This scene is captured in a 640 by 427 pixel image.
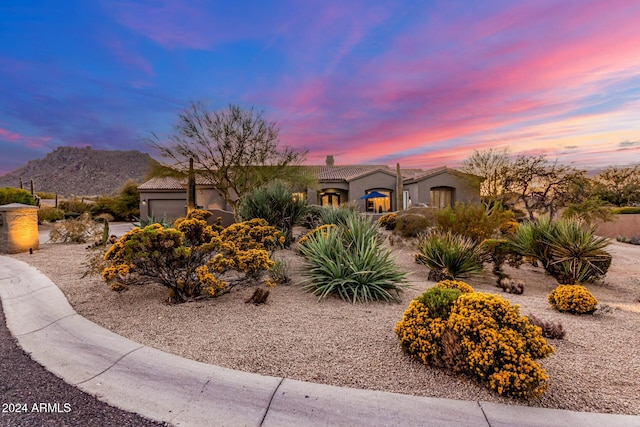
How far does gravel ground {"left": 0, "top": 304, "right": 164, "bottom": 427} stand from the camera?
2311 mm

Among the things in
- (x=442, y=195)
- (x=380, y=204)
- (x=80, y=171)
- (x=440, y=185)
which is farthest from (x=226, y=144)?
(x=80, y=171)

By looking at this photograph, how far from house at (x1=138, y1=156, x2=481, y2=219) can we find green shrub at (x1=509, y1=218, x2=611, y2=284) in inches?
743

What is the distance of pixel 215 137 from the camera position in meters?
16.6

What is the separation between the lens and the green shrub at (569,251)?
7332 millimetres

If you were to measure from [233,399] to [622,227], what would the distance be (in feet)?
80.0

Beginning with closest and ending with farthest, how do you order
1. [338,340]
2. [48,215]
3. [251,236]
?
[338,340]
[251,236]
[48,215]

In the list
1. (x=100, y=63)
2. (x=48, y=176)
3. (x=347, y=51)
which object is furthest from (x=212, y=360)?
(x=48, y=176)

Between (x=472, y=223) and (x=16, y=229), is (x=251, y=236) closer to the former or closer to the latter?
(x=472, y=223)

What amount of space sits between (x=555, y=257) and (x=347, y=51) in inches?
394

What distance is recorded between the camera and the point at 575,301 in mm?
4891

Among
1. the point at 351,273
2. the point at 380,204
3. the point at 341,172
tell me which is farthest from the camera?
the point at 380,204

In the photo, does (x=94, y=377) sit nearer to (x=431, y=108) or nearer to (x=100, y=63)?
(x=431, y=108)

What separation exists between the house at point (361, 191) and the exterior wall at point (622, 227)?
31.5 ft

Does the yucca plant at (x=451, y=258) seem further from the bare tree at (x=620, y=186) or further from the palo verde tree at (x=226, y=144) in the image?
the bare tree at (x=620, y=186)
